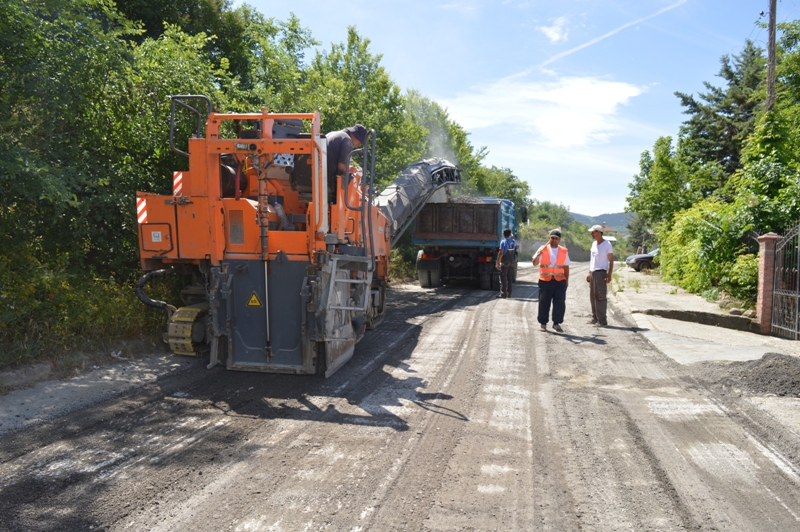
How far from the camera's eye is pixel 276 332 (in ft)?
19.8

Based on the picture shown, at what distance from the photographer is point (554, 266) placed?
939cm

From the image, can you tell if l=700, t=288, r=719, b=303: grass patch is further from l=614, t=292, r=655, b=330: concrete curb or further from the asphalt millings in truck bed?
the asphalt millings in truck bed

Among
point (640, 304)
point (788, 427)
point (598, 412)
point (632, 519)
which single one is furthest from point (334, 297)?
point (640, 304)

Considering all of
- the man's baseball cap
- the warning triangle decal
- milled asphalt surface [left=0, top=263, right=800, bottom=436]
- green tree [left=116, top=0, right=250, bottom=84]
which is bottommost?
milled asphalt surface [left=0, top=263, right=800, bottom=436]

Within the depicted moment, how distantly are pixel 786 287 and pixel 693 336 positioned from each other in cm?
200

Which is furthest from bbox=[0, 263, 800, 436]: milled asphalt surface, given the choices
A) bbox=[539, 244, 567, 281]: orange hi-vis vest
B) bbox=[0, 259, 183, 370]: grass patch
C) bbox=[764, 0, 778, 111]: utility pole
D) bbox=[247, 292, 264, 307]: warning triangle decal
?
bbox=[764, 0, 778, 111]: utility pole

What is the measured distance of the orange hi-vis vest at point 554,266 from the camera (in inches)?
369

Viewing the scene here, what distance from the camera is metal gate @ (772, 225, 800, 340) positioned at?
9414 millimetres

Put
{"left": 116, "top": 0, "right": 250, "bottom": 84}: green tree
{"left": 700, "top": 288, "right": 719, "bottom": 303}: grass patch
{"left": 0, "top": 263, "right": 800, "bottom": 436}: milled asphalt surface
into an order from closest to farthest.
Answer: {"left": 0, "top": 263, "right": 800, "bottom": 436}: milled asphalt surface → {"left": 700, "top": 288, "right": 719, "bottom": 303}: grass patch → {"left": 116, "top": 0, "right": 250, "bottom": 84}: green tree

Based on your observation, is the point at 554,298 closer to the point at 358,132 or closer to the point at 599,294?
the point at 599,294

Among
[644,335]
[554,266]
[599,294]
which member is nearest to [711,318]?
[599,294]

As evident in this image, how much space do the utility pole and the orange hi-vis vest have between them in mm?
9474

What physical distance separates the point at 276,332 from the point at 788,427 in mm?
4565

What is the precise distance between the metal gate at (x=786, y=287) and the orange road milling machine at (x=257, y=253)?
701cm
